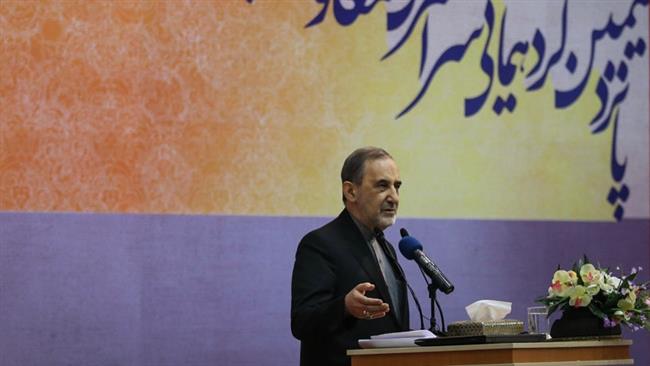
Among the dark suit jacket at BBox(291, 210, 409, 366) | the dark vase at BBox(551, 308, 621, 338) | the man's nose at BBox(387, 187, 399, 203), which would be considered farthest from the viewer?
the man's nose at BBox(387, 187, 399, 203)

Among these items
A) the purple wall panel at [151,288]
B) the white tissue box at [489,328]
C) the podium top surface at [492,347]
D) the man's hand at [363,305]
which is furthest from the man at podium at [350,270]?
the purple wall panel at [151,288]

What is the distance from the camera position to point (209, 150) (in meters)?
5.41

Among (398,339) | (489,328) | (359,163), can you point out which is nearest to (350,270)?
(359,163)

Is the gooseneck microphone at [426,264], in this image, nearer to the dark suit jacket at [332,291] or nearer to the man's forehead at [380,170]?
the dark suit jacket at [332,291]

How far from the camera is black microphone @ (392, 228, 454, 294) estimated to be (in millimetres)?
3760

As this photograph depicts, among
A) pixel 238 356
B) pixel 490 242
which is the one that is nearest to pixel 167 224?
pixel 238 356

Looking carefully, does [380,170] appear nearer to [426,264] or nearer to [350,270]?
[350,270]

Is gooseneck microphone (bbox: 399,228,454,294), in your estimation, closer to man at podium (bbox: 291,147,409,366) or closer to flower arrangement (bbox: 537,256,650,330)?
man at podium (bbox: 291,147,409,366)

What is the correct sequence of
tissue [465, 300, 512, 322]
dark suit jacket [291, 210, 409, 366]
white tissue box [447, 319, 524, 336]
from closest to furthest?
white tissue box [447, 319, 524, 336], tissue [465, 300, 512, 322], dark suit jacket [291, 210, 409, 366]

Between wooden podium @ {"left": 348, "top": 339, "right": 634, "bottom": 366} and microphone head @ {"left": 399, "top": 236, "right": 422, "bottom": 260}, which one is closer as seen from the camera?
wooden podium @ {"left": 348, "top": 339, "right": 634, "bottom": 366}

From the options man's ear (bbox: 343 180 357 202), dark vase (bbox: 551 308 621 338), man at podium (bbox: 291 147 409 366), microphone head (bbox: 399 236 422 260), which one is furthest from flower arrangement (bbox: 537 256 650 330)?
man's ear (bbox: 343 180 357 202)

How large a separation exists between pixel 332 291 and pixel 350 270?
0.12 meters

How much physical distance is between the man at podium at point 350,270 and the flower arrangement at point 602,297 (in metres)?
0.63

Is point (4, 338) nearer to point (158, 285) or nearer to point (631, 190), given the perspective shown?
point (158, 285)
